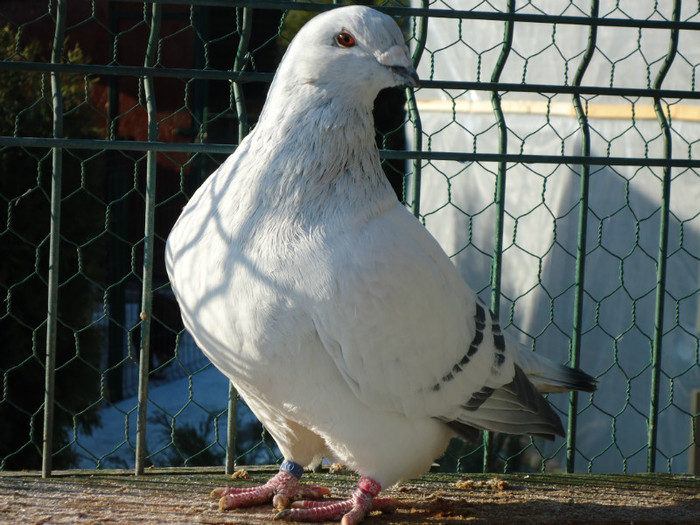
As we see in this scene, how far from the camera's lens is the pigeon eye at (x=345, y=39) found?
2.25m

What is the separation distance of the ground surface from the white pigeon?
392 mm

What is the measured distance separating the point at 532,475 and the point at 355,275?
1525 millimetres

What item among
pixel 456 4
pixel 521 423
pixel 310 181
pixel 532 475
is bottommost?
pixel 532 475

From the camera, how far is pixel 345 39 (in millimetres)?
2252

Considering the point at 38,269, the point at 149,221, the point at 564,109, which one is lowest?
the point at 38,269

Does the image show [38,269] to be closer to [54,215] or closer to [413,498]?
[54,215]

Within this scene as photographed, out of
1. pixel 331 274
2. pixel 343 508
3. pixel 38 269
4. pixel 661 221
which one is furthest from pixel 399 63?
pixel 38 269

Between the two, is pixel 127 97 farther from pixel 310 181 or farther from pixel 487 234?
pixel 310 181

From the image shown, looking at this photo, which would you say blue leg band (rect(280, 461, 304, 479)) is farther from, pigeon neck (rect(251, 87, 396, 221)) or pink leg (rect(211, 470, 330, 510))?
pigeon neck (rect(251, 87, 396, 221))

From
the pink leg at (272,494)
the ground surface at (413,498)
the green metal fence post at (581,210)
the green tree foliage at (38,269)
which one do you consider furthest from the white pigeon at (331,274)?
the green tree foliage at (38,269)

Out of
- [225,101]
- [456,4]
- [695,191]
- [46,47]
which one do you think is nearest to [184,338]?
[225,101]

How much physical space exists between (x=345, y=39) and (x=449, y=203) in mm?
1352

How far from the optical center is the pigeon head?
7.31 feet

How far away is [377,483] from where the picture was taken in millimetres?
2533
